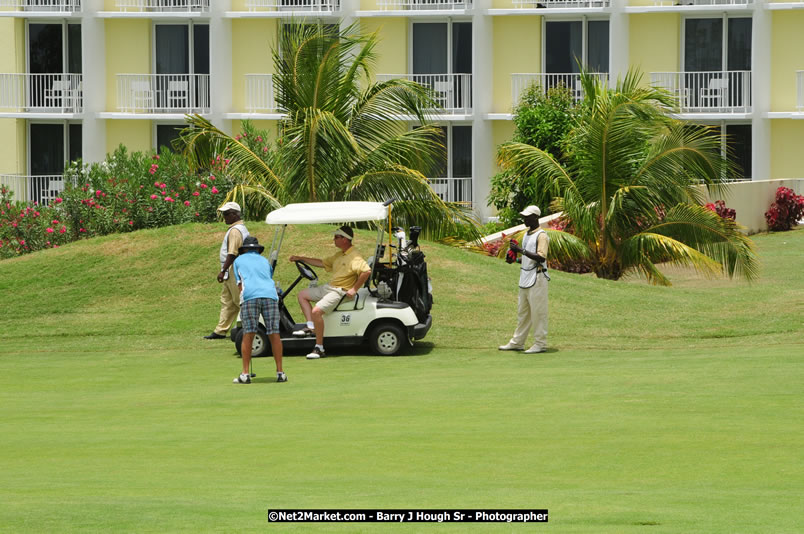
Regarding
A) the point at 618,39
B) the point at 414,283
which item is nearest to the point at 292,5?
the point at 618,39

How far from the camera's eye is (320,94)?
24.5 meters

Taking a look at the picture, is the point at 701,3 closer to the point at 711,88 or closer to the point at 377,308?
the point at 711,88

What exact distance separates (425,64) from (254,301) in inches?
1092

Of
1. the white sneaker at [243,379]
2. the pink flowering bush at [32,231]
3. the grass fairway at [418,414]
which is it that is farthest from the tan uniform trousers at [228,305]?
the pink flowering bush at [32,231]

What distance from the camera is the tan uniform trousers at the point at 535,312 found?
15648 mm

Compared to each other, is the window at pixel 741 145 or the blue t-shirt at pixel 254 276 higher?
the window at pixel 741 145

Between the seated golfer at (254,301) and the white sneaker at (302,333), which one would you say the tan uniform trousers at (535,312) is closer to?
the white sneaker at (302,333)

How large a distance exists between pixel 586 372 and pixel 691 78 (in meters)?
27.6

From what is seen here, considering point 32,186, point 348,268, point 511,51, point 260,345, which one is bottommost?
point 260,345

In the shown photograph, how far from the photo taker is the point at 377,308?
15773 mm

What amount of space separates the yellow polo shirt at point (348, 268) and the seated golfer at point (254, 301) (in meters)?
1.92

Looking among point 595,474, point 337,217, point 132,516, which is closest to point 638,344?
point 337,217

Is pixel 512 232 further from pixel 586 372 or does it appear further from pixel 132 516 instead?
pixel 132 516

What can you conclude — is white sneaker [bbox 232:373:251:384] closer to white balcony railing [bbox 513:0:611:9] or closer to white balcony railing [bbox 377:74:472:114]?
white balcony railing [bbox 377:74:472:114]
